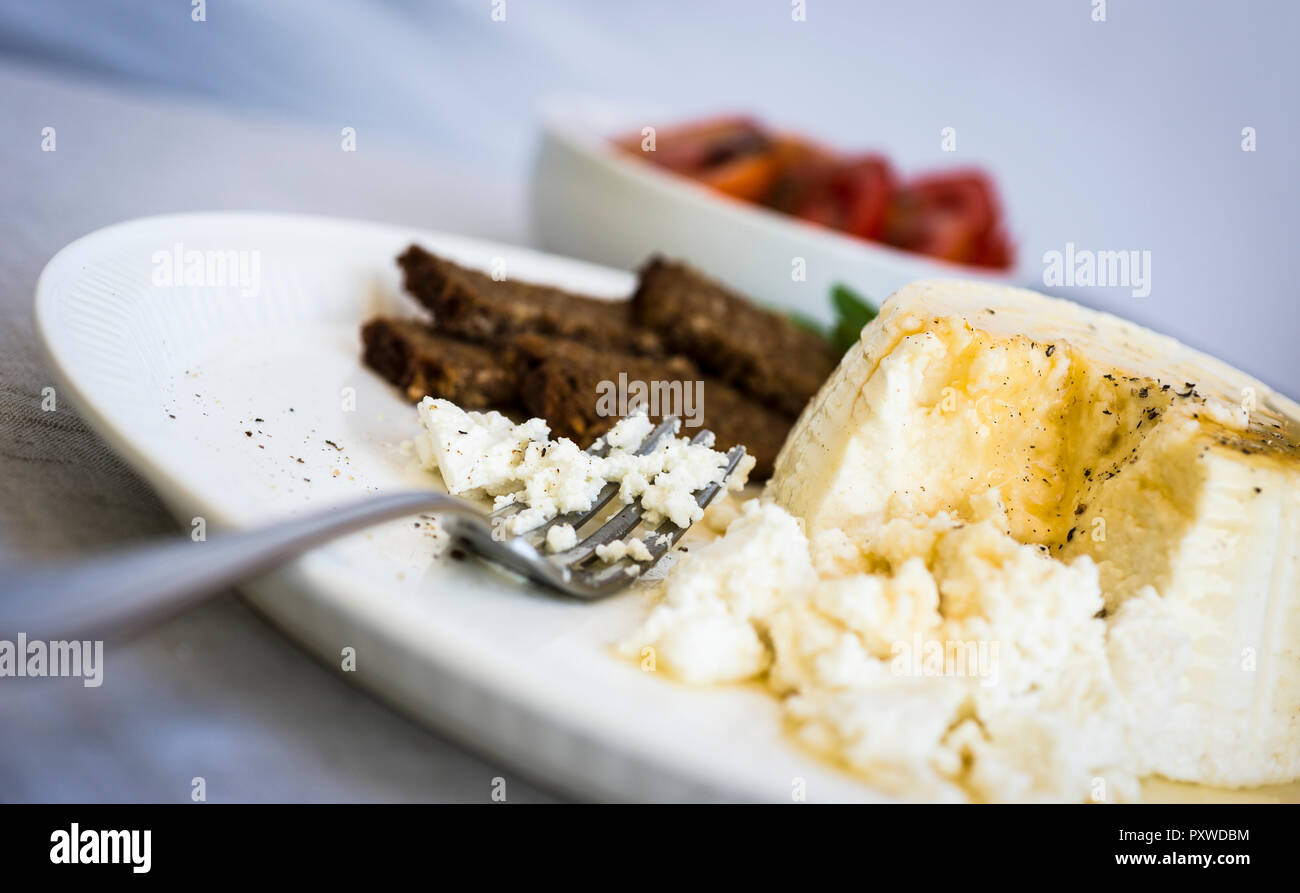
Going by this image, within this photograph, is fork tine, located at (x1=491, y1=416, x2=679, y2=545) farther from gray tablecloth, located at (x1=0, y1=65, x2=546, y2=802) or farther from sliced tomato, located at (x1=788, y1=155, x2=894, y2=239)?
sliced tomato, located at (x1=788, y1=155, x2=894, y2=239)

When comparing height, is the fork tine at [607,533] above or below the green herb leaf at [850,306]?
below

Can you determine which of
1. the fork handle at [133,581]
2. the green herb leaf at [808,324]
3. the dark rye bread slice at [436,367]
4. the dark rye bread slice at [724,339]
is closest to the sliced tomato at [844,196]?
the green herb leaf at [808,324]

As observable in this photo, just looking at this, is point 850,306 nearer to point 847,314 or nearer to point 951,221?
point 847,314

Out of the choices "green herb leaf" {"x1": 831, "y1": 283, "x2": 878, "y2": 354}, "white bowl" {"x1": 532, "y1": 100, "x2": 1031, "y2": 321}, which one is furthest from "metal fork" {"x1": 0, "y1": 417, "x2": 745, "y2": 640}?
"white bowl" {"x1": 532, "y1": 100, "x2": 1031, "y2": 321}

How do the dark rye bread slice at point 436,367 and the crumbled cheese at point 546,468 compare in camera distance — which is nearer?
the crumbled cheese at point 546,468

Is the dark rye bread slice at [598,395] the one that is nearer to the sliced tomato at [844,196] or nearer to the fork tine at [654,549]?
the fork tine at [654,549]

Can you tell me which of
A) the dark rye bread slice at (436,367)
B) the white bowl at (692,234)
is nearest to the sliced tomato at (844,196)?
the white bowl at (692,234)

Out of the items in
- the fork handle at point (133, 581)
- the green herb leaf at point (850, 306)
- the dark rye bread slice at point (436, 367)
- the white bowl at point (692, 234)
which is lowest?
the fork handle at point (133, 581)

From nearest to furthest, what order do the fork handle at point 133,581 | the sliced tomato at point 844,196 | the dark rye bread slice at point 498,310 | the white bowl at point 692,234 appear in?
the fork handle at point 133,581
the dark rye bread slice at point 498,310
the white bowl at point 692,234
the sliced tomato at point 844,196

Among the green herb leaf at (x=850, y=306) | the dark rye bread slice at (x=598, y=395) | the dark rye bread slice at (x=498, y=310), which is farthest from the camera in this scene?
the green herb leaf at (x=850, y=306)
